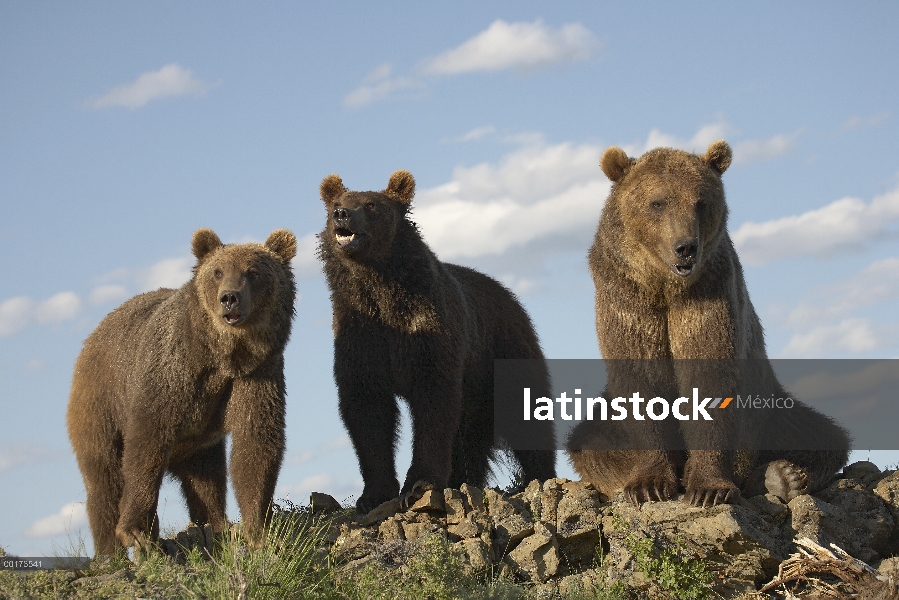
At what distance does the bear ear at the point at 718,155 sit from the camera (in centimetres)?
927

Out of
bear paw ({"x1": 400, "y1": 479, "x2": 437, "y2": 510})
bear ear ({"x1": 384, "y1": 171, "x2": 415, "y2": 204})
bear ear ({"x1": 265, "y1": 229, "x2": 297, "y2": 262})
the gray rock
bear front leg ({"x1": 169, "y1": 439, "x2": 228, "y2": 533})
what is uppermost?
bear ear ({"x1": 384, "y1": 171, "x2": 415, "y2": 204})

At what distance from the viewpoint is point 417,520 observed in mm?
9297

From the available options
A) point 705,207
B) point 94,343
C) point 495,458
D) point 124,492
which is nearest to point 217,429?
point 124,492

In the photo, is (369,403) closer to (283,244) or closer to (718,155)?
(283,244)

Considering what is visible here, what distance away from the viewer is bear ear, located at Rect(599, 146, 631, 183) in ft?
30.3

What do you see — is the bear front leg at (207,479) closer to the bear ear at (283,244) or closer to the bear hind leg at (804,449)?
the bear ear at (283,244)

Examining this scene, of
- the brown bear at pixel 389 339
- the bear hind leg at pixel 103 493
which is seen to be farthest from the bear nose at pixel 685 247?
the bear hind leg at pixel 103 493

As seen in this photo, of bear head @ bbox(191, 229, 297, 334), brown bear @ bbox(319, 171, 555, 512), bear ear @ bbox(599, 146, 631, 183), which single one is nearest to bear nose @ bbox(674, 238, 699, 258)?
bear ear @ bbox(599, 146, 631, 183)

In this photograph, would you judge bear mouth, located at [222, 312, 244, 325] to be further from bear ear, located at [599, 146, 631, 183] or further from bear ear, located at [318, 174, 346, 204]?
bear ear, located at [599, 146, 631, 183]

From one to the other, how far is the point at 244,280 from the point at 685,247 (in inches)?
135

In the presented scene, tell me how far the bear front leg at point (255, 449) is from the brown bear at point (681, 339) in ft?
8.15

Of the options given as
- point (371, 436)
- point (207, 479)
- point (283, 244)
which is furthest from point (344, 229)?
point (207, 479)

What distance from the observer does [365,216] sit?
10.2m

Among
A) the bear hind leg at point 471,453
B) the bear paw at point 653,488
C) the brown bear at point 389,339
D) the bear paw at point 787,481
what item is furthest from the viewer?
the bear hind leg at point 471,453
